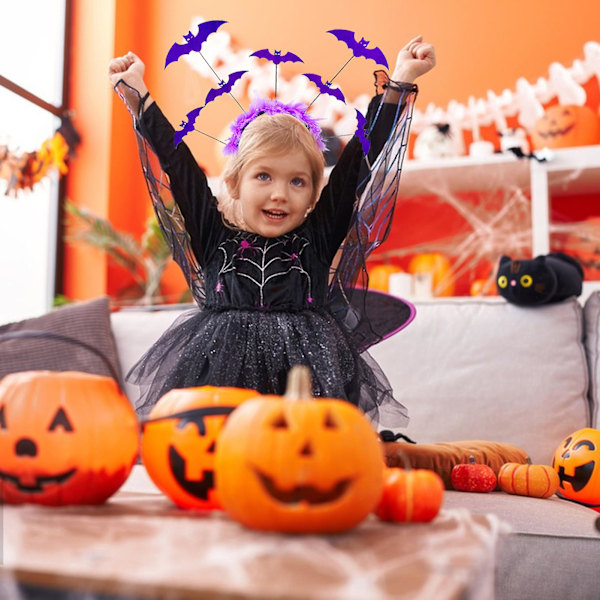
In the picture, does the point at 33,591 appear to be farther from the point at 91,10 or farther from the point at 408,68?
the point at 91,10

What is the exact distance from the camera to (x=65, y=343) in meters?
2.04

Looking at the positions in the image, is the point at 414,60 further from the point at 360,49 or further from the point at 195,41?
the point at 195,41

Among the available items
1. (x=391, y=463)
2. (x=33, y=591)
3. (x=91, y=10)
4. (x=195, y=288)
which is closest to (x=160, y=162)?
(x=195, y=288)

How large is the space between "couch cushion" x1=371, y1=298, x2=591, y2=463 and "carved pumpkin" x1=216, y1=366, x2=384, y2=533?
125 cm

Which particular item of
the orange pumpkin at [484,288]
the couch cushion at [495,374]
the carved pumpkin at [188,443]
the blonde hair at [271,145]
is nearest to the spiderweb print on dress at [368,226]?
the blonde hair at [271,145]

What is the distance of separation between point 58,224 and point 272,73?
4.45ft

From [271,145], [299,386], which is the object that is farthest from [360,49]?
[299,386]

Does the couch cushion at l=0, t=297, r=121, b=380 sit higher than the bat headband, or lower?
lower

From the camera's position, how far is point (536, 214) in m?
2.99

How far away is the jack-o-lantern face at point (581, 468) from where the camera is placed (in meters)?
1.58

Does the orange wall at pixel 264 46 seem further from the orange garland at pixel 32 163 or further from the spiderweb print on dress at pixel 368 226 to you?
the spiderweb print on dress at pixel 368 226

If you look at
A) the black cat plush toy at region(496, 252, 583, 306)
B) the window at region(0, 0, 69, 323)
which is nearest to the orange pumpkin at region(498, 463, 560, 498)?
the black cat plush toy at region(496, 252, 583, 306)

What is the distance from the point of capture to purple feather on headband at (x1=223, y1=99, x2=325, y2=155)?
1.68m

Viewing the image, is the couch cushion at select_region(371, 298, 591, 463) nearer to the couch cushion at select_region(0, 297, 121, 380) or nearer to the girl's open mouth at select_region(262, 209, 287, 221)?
the girl's open mouth at select_region(262, 209, 287, 221)
